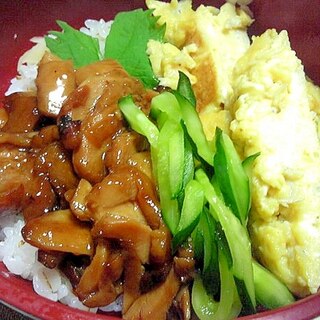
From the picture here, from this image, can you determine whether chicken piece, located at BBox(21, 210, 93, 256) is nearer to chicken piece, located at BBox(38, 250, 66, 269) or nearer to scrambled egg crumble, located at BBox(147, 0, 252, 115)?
chicken piece, located at BBox(38, 250, 66, 269)

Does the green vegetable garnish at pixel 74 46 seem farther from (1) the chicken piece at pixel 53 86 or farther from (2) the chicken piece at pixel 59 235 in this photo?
(2) the chicken piece at pixel 59 235

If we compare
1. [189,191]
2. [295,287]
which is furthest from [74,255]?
[295,287]

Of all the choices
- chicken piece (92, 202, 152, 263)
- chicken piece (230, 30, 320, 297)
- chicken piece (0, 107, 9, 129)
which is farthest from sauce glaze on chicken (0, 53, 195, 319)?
chicken piece (230, 30, 320, 297)

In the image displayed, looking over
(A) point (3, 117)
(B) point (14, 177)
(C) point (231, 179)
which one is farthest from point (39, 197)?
(C) point (231, 179)

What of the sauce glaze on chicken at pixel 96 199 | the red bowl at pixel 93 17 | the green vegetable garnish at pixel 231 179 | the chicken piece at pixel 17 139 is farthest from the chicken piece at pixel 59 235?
the red bowl at pixel 93 17

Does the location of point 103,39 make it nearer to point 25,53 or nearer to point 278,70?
point 25,53

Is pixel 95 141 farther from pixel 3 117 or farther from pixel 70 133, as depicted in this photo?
pixel 3 117
